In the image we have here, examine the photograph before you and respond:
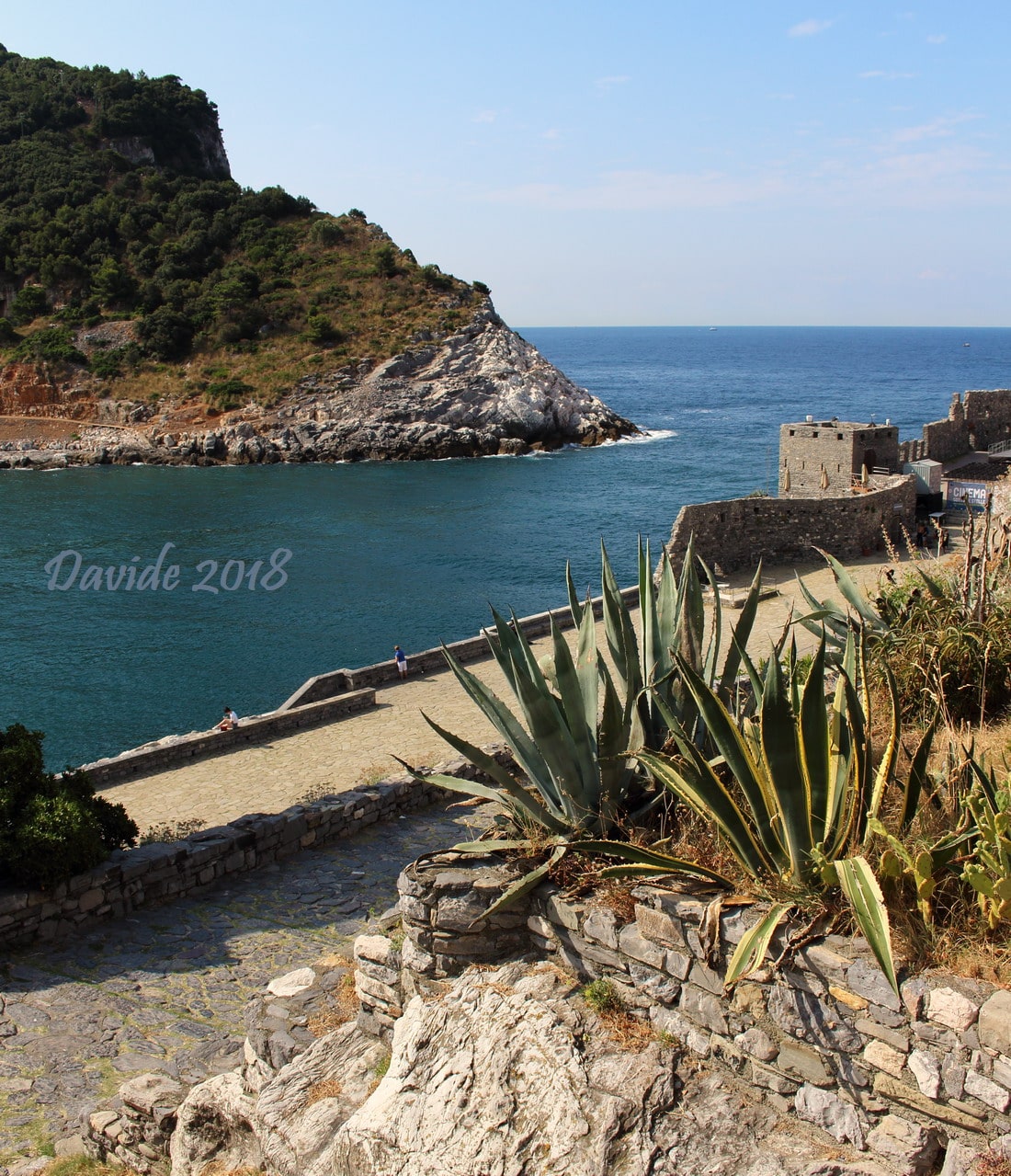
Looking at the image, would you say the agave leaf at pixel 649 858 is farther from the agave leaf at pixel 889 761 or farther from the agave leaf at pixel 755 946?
the agave leaf at pixel 889 761

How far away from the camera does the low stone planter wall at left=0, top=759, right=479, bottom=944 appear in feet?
29.1

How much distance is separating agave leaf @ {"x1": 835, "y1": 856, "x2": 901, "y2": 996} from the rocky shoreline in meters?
66.8

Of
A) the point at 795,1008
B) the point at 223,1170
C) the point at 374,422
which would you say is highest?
the point at 374,422

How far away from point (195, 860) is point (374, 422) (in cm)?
6229

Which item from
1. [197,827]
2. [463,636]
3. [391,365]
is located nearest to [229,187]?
[391,365]

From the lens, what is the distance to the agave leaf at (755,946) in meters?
4.20

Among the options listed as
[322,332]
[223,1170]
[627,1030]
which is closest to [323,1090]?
[223,1170]

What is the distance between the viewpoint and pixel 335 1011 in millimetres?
6465

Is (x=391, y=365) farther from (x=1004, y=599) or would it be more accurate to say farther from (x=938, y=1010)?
(x=938, y=1010)

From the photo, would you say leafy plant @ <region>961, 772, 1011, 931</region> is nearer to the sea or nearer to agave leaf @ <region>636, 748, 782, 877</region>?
agave leaf @ <region>636, 748, 782, 877</region>

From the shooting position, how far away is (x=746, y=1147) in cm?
416

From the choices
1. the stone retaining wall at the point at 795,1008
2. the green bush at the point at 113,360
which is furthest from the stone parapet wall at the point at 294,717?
the green bush at the point at 113,360

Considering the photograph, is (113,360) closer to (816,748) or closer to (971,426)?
(971,426)

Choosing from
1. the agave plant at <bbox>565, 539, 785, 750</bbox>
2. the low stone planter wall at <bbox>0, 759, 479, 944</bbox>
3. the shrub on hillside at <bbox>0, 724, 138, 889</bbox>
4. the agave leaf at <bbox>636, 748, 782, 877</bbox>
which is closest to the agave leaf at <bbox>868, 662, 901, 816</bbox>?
the agave leaf at <bbox>636, 748, 782, 877</bbox>
